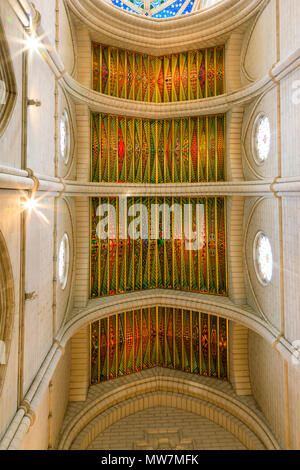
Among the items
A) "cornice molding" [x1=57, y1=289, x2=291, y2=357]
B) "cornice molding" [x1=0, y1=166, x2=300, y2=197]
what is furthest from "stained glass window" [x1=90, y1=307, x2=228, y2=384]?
"cornice molding" [x1=0, y1=166, x2=300, y2=197]

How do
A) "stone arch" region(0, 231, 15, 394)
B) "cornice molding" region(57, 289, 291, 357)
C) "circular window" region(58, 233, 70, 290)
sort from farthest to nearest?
"cornice molding" region(57, 289, 291, 357) → "circular window" region(58, 233, 70, 290) → "stone arch" region(0, 231, 15, 394)

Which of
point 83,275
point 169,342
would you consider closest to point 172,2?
point 83,275

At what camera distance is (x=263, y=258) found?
763 centimetres

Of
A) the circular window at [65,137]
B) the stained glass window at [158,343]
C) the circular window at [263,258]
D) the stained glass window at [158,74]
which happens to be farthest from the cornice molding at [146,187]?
the stained glass window at [158,343]

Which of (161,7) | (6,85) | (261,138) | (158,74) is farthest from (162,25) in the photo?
(6,85)

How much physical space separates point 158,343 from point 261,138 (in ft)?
22.5

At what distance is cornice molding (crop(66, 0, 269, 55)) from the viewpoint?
771 cm

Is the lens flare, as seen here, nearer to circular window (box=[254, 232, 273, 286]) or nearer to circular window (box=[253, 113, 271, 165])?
circular window (box=[254, 232, 273, 286])

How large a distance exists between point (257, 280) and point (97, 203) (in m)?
4.94

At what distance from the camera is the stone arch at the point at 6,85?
155 inches

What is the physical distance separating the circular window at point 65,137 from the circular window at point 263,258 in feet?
17.2

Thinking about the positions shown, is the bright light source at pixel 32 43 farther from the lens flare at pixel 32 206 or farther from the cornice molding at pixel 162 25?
the cornice molding at pixel 162 25

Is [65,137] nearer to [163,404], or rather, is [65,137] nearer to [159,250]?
[159,250]

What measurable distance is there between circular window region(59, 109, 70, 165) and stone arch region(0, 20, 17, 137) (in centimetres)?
290
